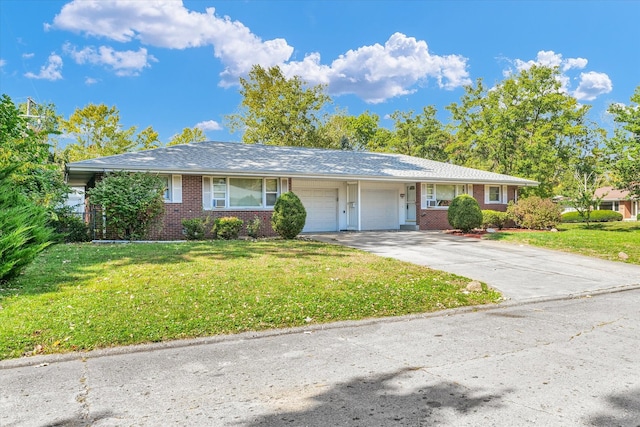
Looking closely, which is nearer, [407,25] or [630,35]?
[407,25]

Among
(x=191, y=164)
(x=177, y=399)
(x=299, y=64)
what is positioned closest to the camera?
(x=177, y=399)

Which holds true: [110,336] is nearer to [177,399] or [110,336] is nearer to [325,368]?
[177,399]

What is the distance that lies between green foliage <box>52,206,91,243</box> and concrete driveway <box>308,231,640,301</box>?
8.14 metres

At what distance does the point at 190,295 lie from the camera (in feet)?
20.5

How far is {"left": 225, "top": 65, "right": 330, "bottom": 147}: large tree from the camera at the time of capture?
115 feet

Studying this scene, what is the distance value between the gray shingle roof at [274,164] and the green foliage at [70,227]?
1578 mm

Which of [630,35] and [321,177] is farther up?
[630,35]

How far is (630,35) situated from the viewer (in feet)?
90.9

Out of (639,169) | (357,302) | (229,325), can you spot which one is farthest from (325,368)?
(639,169)

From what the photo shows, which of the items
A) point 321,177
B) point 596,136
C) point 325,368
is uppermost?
point 596,136

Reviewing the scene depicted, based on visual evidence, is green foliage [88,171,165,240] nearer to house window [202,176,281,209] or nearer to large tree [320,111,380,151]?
house window [202,176,281,209]

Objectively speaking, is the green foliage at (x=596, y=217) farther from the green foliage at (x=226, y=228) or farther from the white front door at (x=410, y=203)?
the green foliage at (x=226, y=228)

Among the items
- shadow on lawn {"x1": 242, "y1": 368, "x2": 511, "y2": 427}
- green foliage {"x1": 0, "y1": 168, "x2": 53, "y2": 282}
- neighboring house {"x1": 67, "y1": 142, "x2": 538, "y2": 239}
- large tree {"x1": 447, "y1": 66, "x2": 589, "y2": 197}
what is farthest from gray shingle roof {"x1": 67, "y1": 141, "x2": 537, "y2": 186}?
shadow on lawn {"x1": 242, "y1": 368, "x2": 511, "y2": 427}

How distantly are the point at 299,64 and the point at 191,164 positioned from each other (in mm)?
23633
